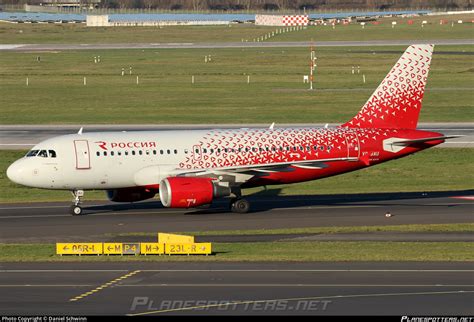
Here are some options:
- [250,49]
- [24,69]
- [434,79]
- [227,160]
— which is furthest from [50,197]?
[250,49]

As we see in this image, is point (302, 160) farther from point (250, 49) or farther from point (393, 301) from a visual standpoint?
point (250, 49)

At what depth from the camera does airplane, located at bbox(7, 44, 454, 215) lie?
5569 cm

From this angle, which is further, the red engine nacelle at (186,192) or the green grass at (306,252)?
the red engine nacelle at (186,192)

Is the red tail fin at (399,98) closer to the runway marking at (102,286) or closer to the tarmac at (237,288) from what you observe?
the tarmac at (237,288)

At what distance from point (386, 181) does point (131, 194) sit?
1876 cm

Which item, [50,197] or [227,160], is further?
[50,197]

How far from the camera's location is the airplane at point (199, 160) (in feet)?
183

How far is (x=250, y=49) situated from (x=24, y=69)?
45.5 meters

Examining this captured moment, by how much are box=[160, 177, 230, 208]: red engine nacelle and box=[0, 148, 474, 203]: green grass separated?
408 inches

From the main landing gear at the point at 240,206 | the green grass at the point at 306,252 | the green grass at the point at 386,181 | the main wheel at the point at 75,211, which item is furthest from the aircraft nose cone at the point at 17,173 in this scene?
the main landing gear at the point at 240,206

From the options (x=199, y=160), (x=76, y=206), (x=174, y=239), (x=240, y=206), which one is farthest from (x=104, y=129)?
(x=174, y=239)

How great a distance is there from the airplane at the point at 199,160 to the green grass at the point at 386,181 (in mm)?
6476

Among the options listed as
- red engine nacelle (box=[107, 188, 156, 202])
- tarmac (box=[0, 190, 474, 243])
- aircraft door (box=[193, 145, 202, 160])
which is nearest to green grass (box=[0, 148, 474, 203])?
tarmac (box=[0, 190, 474, 243])

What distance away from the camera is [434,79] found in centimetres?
13088
